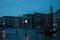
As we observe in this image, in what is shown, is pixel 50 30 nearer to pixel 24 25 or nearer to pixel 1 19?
pixel 24 25

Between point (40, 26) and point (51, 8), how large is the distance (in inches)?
40.5

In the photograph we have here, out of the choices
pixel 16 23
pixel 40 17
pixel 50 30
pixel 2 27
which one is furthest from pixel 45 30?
pixel 2 27

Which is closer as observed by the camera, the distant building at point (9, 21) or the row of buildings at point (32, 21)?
the row of buildings at point (32, 21)

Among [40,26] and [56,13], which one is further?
[40,26]

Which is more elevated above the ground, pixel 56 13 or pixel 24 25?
pixel 56 13

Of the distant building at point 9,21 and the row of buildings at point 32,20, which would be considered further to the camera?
the distant building at point 9,21

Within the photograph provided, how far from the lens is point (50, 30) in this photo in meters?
5.82

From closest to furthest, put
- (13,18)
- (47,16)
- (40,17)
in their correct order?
(47,16) < (40,17) < (13,18)

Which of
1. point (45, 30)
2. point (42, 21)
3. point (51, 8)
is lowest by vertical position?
point (45, 30)

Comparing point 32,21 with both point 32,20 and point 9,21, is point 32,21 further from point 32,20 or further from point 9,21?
point 9,21

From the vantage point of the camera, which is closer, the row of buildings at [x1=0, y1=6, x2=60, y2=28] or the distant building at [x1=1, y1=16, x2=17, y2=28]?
the row of buildings at [x1=0, y1=6, x2=60, y2=28]

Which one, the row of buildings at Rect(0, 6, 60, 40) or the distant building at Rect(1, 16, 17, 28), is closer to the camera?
the row of buildings at Rect(0, 6, 60, 40)

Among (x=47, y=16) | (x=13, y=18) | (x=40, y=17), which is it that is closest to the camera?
(x=47, y=16)

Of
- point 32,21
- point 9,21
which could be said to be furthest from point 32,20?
point 9,21
